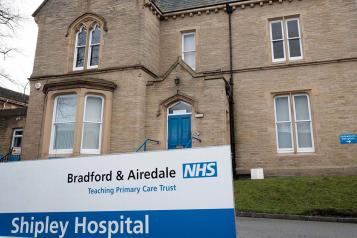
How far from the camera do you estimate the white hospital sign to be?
404 cm

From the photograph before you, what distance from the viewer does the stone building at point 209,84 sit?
46.6ft

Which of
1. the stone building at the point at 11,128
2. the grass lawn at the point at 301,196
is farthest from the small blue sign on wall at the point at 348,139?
the stone building at the point at 11,128

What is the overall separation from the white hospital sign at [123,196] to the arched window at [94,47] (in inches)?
461

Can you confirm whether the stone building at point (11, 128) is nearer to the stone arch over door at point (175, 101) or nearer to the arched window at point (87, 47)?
the arched window at point (87, 47)

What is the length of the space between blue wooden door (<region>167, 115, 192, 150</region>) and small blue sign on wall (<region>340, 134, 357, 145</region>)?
6.66 m

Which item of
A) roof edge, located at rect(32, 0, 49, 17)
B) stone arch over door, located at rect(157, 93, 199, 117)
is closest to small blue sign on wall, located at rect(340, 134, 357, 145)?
stone arch over door, located at rect(157, 93, 199, 117)

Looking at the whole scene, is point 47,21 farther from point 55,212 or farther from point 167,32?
point 55,212

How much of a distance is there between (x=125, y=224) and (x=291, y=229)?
17.1 feet

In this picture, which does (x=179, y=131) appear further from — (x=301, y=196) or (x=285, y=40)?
(x=285, y=40)

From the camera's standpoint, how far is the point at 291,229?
7965mm

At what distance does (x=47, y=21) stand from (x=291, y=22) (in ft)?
42.2

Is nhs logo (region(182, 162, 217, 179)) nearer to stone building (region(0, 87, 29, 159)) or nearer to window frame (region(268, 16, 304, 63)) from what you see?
window frame (region(268, 16, 304, 63))

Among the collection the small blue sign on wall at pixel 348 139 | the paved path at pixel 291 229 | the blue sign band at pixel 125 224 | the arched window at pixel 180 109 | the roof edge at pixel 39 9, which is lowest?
the paved path at pixel 291 229

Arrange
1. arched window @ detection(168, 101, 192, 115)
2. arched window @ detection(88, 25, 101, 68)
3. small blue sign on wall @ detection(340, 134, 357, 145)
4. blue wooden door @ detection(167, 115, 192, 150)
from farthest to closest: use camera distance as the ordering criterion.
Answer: arched window @ detection(88, 25, 101, 68) < arched window @ detection(168, 101, 192, 115) < blue wooden door @ detection(167, 115, 192, 150) < small blue sign on wall @ detection(340, 134, 357, 145)
